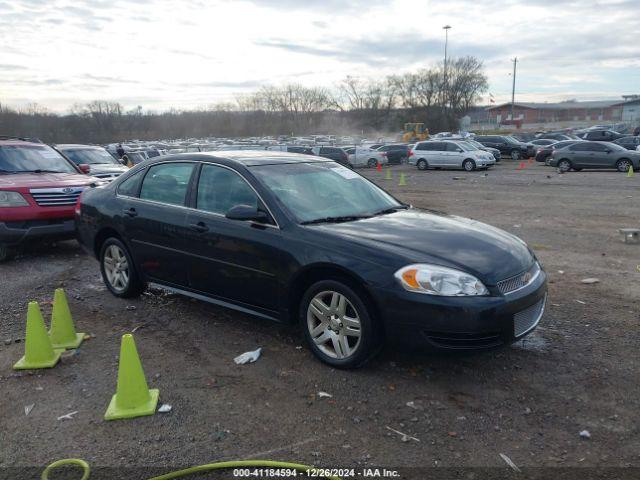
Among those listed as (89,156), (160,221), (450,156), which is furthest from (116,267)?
(450,156)

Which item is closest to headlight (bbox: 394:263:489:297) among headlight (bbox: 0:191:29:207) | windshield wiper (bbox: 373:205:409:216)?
windshield wiper (bbox: 373:205:409:216)

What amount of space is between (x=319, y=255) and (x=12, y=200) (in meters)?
5.71

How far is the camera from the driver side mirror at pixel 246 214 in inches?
174

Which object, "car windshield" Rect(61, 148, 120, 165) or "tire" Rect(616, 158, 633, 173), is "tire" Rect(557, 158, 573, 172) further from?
"car windshield" Rect(61, 148, 120, 165)

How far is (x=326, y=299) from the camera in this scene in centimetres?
418

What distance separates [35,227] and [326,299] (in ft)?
18.2

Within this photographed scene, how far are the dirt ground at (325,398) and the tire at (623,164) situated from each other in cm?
2165

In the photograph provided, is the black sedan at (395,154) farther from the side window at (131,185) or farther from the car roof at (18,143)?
the side window at (131,185)

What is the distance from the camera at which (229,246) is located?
4688 millimetres

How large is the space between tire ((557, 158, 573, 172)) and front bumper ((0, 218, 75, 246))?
78.3ft

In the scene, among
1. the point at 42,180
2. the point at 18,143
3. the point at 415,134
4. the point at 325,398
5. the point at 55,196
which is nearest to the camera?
the point at 325,398

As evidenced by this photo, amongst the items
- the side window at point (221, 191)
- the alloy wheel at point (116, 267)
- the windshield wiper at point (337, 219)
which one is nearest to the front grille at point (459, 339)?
the windshield wiper at point (337, 219)

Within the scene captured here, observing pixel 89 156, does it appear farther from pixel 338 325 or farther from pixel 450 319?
pixel 450 319

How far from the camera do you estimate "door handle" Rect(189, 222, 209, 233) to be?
488 cm
